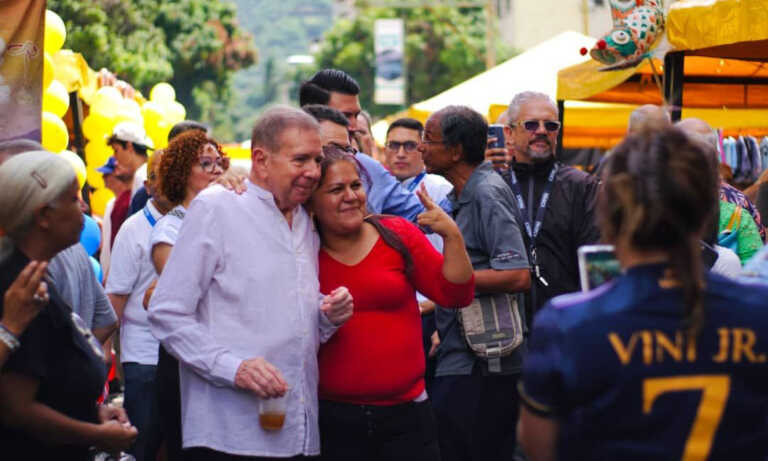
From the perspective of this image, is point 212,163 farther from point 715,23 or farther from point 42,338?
point 715,23

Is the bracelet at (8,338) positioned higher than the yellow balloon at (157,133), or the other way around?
the bracelet at (8,338)

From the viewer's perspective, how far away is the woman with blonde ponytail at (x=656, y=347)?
251cm

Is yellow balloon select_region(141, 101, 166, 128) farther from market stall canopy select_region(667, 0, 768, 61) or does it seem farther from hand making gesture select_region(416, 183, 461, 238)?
hand making gesture select_region(416, 183, 461, 238)

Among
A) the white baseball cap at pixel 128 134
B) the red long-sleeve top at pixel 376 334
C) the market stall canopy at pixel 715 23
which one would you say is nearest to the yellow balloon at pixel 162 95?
the white baseball cap at pixel 128 134

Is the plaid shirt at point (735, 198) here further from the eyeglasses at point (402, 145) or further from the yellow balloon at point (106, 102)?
the yellow balloon at point (106, 102)

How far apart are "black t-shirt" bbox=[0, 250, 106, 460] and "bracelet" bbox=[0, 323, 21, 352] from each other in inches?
2.0

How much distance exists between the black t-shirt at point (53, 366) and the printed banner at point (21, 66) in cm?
251

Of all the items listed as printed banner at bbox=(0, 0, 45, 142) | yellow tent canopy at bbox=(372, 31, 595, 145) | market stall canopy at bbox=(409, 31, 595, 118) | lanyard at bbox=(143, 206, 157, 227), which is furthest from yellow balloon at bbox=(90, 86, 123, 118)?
printed banner at bbox=(0, 0, 45, 142)

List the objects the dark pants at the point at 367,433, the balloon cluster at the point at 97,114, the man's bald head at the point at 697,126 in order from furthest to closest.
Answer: the balloon cluster at the point at 97,114
the man's bald head at the point at 697,126
the dark pants at the point at 367,433

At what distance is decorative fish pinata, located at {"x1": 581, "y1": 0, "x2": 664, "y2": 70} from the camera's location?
25.9 ft

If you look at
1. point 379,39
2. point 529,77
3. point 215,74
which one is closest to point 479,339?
point 529,77

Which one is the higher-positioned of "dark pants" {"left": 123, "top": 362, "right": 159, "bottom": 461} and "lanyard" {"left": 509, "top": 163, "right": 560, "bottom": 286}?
"lanyard" {"left": 509, "top": 163, "right": 560, "bottom": 286}

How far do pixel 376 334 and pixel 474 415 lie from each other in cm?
119

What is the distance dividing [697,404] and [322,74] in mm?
3786
